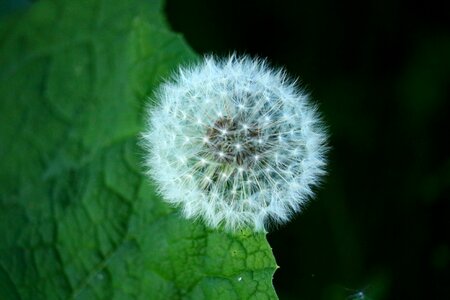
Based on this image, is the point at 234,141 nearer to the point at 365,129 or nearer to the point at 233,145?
the point at 233,145

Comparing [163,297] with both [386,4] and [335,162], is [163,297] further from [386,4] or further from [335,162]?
[386,4]

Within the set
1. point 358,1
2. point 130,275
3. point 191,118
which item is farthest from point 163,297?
point 358,1

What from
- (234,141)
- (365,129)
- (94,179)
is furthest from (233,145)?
(365,129)

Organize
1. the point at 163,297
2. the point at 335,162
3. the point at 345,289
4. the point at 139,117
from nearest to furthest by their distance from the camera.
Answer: the point at 163,297 → the point at 139,117 → the point at 345,289 → the point at 335,162

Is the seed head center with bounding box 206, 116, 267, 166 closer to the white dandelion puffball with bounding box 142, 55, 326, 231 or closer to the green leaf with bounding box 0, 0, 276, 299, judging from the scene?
the white dandelion puffball with bounding box 142, 55, 326, 231

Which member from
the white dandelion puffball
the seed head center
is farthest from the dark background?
the seed head center

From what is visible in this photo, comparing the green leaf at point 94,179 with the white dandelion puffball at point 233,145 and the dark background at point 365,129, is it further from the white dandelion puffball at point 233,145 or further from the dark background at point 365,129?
the dark background at point 365,129
